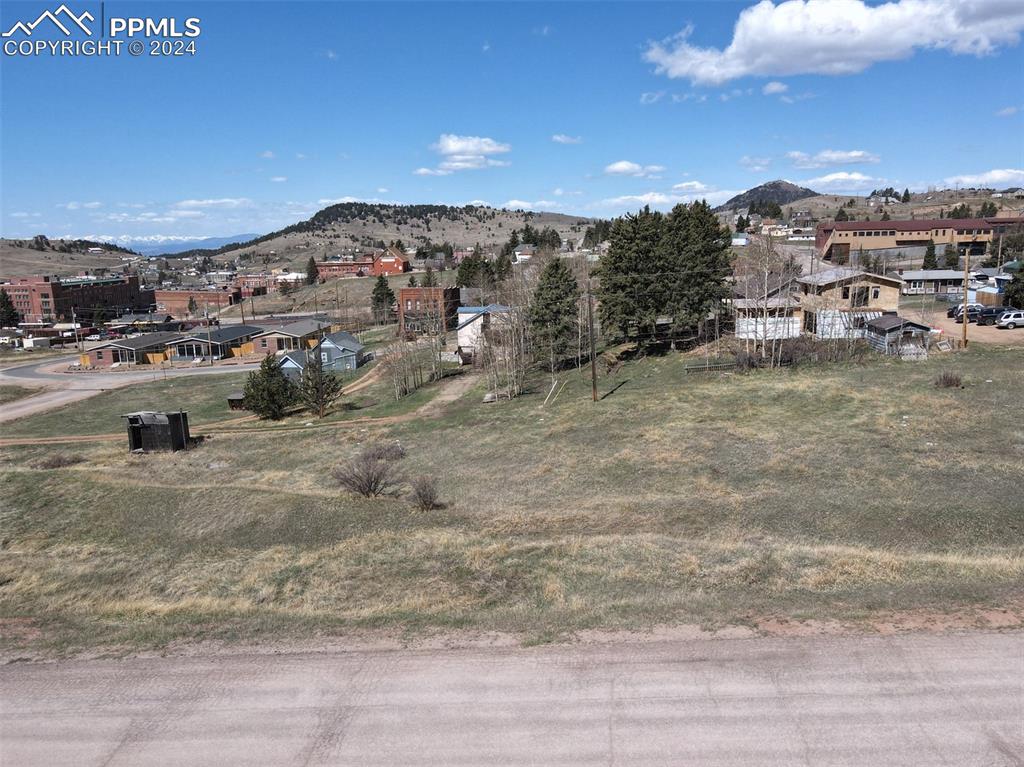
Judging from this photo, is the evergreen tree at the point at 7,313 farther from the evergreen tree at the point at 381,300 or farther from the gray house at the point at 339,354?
the gray house at the point at 339,354

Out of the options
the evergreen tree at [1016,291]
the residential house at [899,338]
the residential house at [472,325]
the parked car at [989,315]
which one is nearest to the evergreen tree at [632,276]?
the residential house at [472,325]

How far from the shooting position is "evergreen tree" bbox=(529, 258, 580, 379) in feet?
160

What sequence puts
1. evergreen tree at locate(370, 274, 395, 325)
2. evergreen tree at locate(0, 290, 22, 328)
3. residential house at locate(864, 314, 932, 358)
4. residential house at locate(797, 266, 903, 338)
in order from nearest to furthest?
residential house at locate(864, 314, 932, 358) < residential house at locate(797, 266, 903, 338) < evergreen tree at locate(370, 274, 395, 325) < evergreen tree at locate(0, 290, 22, 328)

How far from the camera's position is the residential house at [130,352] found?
74.3m

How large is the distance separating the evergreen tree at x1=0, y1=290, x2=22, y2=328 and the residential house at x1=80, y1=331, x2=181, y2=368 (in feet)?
178

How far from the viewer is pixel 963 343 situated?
40094mm

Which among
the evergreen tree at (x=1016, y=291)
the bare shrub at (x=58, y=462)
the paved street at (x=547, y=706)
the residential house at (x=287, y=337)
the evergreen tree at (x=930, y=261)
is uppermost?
the evergreen tree at (x=930, y=261)

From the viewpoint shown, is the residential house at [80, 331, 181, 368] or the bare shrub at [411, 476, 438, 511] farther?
the residential house at [80, 331, 181, 368]

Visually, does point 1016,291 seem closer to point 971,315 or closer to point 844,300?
point 971,315

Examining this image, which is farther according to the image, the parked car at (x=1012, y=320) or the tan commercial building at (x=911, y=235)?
the tan commercial building at (x=911, y=235)

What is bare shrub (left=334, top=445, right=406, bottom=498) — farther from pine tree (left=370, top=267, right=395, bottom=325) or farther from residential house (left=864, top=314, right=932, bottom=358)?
pine tree (left=370, top=267, right=395, bottom=325)

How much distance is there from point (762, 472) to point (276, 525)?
641 inches

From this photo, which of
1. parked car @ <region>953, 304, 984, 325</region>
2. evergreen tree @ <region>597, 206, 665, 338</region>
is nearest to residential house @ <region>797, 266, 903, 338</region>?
parked car @ <region>953, 304, 984, 325</region>

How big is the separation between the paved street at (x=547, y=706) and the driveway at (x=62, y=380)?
165 feet
